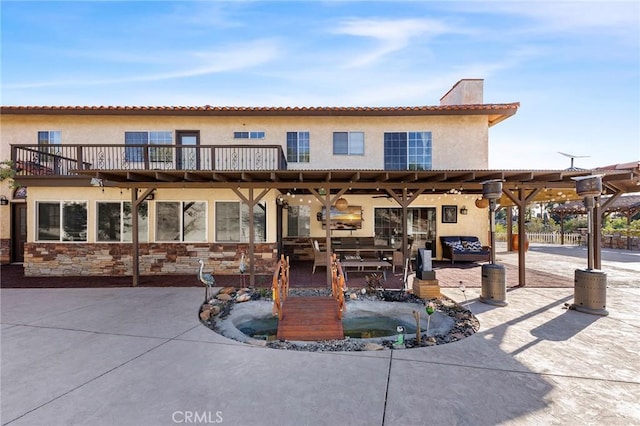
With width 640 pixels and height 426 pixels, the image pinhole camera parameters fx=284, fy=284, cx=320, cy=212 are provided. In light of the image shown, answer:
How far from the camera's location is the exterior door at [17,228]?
464 inches

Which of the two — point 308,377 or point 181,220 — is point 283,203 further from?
point 308,377

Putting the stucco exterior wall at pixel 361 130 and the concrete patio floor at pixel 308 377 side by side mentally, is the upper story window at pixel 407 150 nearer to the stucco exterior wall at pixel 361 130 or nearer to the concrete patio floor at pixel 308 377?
the stucco exterior wall at pixel 361 130

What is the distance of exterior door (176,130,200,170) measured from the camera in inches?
432

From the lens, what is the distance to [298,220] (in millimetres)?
12750

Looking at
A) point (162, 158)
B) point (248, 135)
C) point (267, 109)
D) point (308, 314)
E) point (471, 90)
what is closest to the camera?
point (308, 314)

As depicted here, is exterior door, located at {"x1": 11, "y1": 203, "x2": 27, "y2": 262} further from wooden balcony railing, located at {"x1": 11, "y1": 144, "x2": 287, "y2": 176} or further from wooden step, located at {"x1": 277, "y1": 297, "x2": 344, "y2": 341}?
wooden step, located at {"x1": 277, "y1": 297, "x2": 344, "y2": 341}

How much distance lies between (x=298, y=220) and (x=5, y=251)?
12.1 metres

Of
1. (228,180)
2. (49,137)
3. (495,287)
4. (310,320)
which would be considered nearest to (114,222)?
(228,180)

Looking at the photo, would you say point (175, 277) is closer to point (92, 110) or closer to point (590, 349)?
point (92, 110)

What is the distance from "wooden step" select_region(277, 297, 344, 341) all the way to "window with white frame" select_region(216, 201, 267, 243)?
401cm

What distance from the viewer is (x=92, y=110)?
35.4ft

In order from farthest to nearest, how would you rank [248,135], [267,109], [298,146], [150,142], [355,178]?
1. [298,146]
2. [248,135]
3. [150,142]
4. [267,109]
5. [355,178]

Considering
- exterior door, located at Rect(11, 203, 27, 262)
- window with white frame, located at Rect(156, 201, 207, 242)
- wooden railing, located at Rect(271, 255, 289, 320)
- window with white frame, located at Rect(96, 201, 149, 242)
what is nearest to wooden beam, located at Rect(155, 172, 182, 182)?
window with white frame, located at Rect(156, 201, 207, 242)

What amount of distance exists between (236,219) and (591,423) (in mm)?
9289
